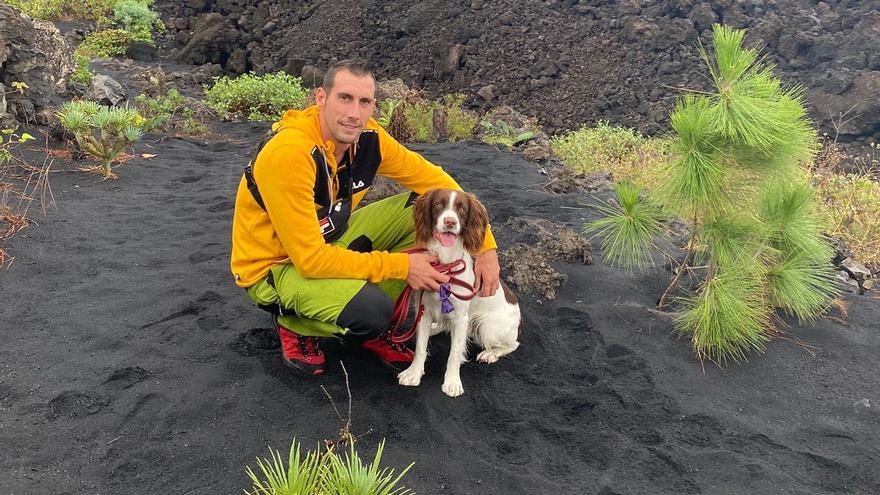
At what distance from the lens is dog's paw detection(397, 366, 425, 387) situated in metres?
3.12

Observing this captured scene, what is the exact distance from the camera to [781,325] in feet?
12.9

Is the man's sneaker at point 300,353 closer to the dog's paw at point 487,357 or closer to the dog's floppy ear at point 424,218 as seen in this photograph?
the dog's floppy ear at point 424,218

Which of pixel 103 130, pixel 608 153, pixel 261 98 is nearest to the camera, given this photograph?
pixel 103 130

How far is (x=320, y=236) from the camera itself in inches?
110

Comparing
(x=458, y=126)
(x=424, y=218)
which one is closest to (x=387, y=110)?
(x=458, y=126)

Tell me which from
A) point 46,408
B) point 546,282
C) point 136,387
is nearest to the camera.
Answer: point 46,408

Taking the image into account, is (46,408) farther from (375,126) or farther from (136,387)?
(375,126)

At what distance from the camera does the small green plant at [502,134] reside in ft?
26.7

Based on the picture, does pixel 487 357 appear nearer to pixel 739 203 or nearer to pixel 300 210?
pixel 300 210

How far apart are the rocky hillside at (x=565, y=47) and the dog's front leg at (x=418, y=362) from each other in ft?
29.7

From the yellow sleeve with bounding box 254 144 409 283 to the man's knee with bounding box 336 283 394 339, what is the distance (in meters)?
0.09

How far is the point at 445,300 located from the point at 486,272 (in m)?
0.29

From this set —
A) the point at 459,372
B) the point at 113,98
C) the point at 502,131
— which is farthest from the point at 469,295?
the point at 113,98

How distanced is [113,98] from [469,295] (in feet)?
24.8
